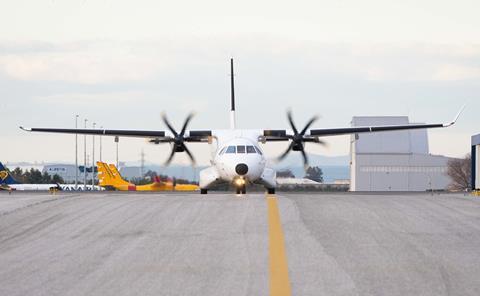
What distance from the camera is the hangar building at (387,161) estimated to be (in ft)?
414

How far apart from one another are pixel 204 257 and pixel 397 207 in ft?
35.6

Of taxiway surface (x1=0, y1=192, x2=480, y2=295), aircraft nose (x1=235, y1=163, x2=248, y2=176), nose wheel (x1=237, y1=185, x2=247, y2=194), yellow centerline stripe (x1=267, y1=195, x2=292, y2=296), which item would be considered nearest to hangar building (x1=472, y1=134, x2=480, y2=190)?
nose wheel (x1=237, y1=185, x2=247, y2=194)

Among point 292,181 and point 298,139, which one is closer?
point 298,139

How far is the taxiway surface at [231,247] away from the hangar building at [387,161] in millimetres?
97870

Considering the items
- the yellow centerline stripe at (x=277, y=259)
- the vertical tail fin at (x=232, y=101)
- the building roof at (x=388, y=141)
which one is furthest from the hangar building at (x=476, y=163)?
the yellow centerline stripe at (x=277, y=259)

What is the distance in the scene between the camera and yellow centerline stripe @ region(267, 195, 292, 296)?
1438 cm

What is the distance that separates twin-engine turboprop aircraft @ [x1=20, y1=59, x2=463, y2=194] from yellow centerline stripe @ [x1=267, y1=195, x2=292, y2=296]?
19267 millimetres

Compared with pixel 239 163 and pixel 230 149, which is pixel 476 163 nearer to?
pixel 230 149

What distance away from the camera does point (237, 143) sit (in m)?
45.7

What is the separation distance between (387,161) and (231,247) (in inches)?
4332

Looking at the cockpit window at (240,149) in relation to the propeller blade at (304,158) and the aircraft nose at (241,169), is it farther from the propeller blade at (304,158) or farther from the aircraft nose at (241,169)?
the propeller blade at (304,158)

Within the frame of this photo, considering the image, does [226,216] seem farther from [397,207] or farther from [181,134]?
[181,134]

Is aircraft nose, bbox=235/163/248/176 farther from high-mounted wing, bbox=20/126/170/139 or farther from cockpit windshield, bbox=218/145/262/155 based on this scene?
high-mounted wing, bbox=20/126/170/139

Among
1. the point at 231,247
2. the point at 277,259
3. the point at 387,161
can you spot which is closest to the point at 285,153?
the point at 231,247
